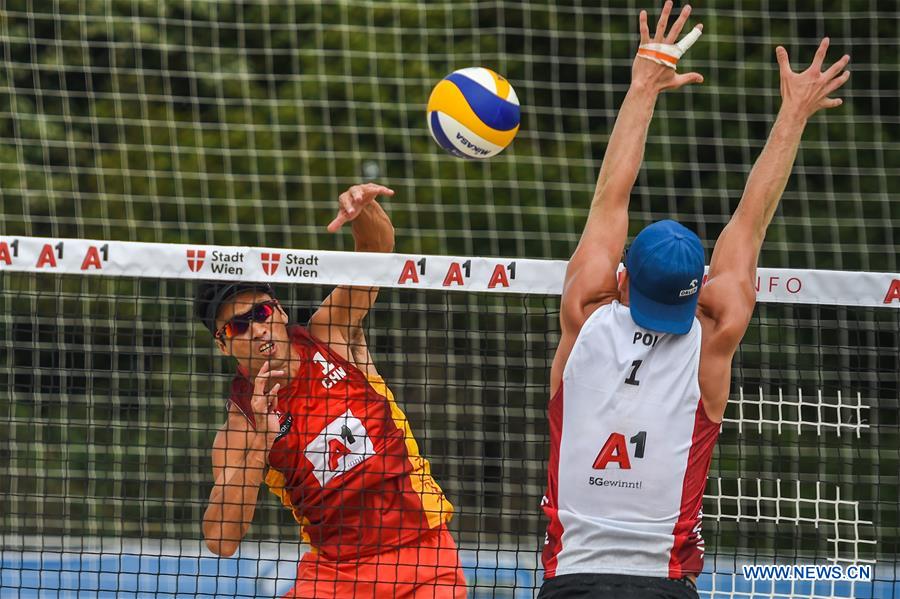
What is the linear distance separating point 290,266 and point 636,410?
6.74 ft

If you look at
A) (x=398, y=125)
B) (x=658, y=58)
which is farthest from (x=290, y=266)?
(x=398, y=125)

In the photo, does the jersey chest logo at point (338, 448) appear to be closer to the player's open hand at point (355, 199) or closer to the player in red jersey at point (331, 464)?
the player in red jersey at point (331, 464)

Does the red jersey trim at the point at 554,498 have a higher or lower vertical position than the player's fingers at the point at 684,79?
lower

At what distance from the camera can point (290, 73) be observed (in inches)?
470

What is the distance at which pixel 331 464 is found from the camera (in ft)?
17.5

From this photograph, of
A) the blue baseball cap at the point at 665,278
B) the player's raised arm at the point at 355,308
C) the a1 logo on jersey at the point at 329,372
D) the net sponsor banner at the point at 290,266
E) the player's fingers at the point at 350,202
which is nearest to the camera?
the blue baseball cap at the point at 665,278

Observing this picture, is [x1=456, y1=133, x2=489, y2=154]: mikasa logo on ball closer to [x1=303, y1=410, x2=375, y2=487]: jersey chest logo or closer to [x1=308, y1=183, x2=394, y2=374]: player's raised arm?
[x1=308, y1=183, x2=394, y2=374]: player's raised arm

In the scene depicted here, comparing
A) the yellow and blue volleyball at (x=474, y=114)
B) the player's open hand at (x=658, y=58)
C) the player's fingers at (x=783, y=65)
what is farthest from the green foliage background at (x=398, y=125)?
the player's open hand at (x=658, y=58)

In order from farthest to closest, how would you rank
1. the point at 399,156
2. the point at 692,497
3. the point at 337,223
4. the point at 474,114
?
the point at 399,156 → the point at 474,114 → the point at 337,223 → the point at 692,497

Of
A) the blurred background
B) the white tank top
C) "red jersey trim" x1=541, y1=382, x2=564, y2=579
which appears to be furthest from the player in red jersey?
the blurred background

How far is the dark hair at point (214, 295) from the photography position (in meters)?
5.30

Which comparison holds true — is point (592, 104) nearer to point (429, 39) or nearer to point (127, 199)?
point (429, 39)

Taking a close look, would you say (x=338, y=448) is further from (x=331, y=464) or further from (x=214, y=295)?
(x=214, y=295)

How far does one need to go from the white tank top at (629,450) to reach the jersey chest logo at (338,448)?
170 cm
